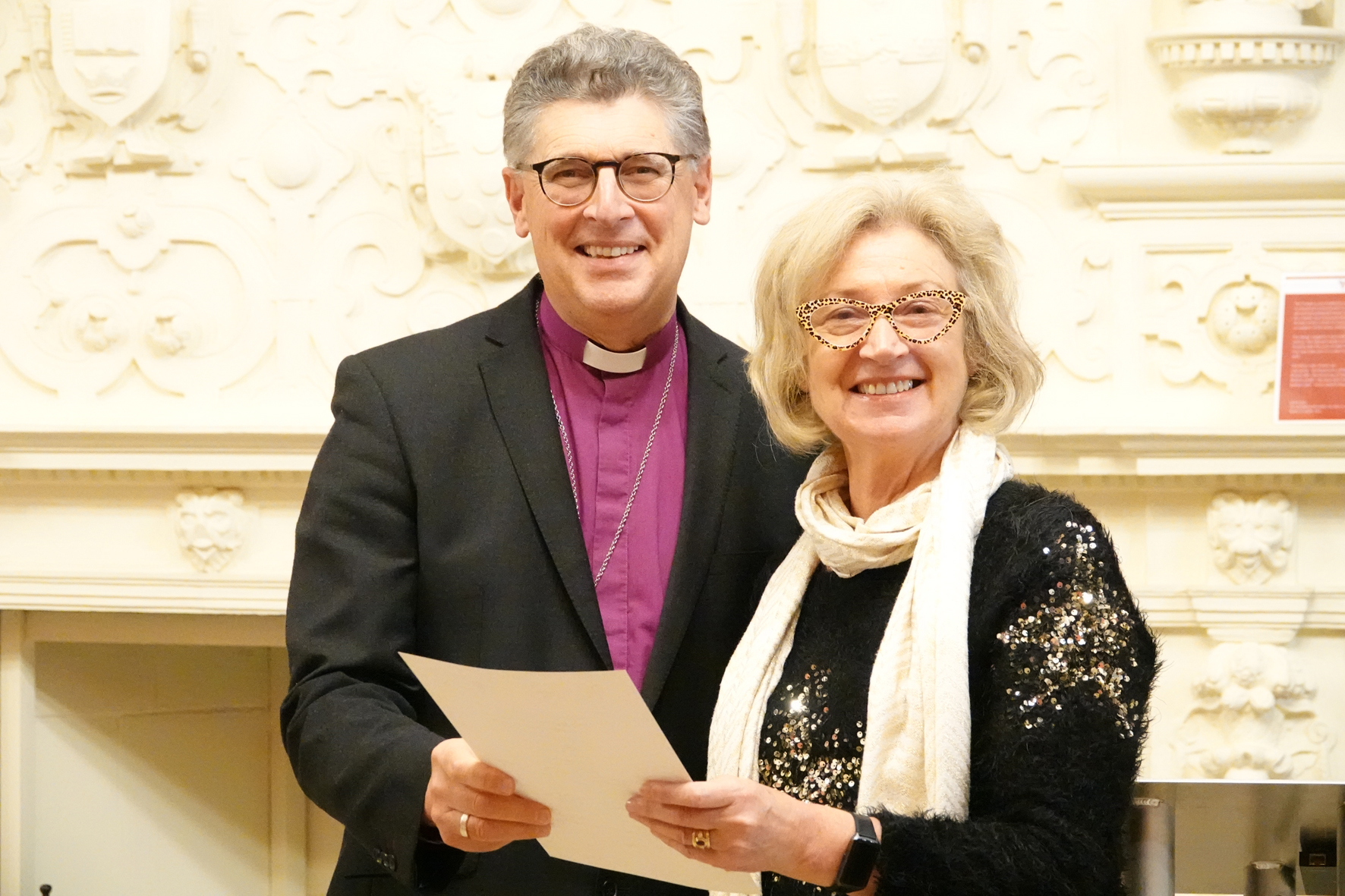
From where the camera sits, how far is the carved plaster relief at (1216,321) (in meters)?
3.15

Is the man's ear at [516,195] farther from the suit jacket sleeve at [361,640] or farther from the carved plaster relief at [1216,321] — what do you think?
the carved plaster relief at [1216,321]

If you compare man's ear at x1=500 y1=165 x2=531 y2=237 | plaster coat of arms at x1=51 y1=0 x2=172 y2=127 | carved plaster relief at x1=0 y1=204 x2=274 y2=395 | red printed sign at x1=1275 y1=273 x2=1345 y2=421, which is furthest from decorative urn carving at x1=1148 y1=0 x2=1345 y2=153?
plaster coat of arms at x1=51 y1=0 x2=172 y2=127

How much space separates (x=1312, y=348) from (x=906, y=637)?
189 centimetres

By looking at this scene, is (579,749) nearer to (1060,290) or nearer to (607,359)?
(607,359)

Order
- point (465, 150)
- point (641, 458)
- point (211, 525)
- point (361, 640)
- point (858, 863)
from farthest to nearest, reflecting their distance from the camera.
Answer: point (211, 525) → point (465, 150) → point (641, 458) → point (361, 640) → point (858, 863)

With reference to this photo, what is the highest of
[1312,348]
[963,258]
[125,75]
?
[125,75]

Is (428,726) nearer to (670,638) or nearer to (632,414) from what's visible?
(670,638)

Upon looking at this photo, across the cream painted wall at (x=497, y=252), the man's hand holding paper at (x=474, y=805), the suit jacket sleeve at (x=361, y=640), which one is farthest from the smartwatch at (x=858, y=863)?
the cream painted wall at (x=497, y=252)

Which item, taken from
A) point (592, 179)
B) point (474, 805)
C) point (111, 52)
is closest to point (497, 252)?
point (111, 52)

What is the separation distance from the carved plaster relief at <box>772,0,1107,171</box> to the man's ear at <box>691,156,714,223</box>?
117 centimetres

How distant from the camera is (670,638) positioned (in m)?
1.90

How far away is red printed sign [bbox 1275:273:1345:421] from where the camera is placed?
306 cm

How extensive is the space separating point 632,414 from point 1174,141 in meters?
1.72

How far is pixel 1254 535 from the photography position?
3152 mm
